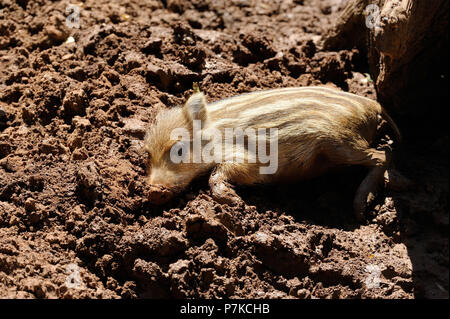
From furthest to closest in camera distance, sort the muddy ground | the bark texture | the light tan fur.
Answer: the light tan fur → the bark texture → the muddy ground

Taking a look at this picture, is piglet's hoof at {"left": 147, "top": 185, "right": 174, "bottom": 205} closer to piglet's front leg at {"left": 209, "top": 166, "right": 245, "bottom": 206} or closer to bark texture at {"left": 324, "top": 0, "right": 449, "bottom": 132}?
piglet's front leg at {"left": 209, "top": 166, "right": 245, "bottom": 206}


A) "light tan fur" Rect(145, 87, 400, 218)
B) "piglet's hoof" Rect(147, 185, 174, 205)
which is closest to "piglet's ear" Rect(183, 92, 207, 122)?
"light tan fur" Rect(145, 87, 400, 218)

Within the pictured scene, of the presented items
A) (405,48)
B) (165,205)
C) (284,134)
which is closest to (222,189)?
(165,205)

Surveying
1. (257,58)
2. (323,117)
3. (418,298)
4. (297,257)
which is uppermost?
(257,58)

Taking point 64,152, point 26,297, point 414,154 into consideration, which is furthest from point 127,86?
point 414,154

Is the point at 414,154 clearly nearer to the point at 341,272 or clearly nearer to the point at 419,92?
the point at 419,92

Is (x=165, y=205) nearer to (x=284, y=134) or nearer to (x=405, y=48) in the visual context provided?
(x=284, y=134)

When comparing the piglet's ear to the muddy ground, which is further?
the piglet's ear
